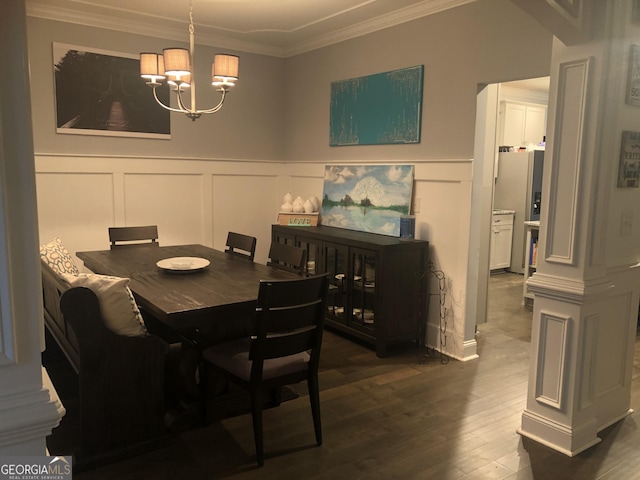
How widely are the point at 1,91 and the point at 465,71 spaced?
331cm

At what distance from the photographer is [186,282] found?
301 centimetres

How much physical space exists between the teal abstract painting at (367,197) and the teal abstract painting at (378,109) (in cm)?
26

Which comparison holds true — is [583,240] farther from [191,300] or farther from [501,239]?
[501,239]

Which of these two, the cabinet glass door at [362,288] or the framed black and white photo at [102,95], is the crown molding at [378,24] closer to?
the framed black and white photo at [102,95]

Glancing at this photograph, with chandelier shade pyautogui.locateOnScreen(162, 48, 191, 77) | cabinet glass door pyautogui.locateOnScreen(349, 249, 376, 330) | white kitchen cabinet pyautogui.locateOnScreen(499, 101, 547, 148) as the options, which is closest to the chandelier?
chandelier shade pyautogui.locateOnScreen(162, 48, 191, 77)

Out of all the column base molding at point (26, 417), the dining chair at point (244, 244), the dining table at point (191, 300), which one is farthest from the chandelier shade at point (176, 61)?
the column base molding at point (26, 417)

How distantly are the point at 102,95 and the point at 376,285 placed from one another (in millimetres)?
2966

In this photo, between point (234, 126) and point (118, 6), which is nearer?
point (118, 6)

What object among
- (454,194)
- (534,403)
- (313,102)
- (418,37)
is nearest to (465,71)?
(418,37)

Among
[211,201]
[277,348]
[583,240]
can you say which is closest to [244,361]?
[277,348]

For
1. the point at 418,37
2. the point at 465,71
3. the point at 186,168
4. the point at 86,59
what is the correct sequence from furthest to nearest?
the point at 186,168, the point at 86,59, the point at 418,37, the point at 465,71

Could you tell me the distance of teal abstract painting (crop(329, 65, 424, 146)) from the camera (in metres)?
4.15

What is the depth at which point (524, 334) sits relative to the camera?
14.9 ft

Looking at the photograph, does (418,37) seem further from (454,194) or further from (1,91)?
(1,91)
